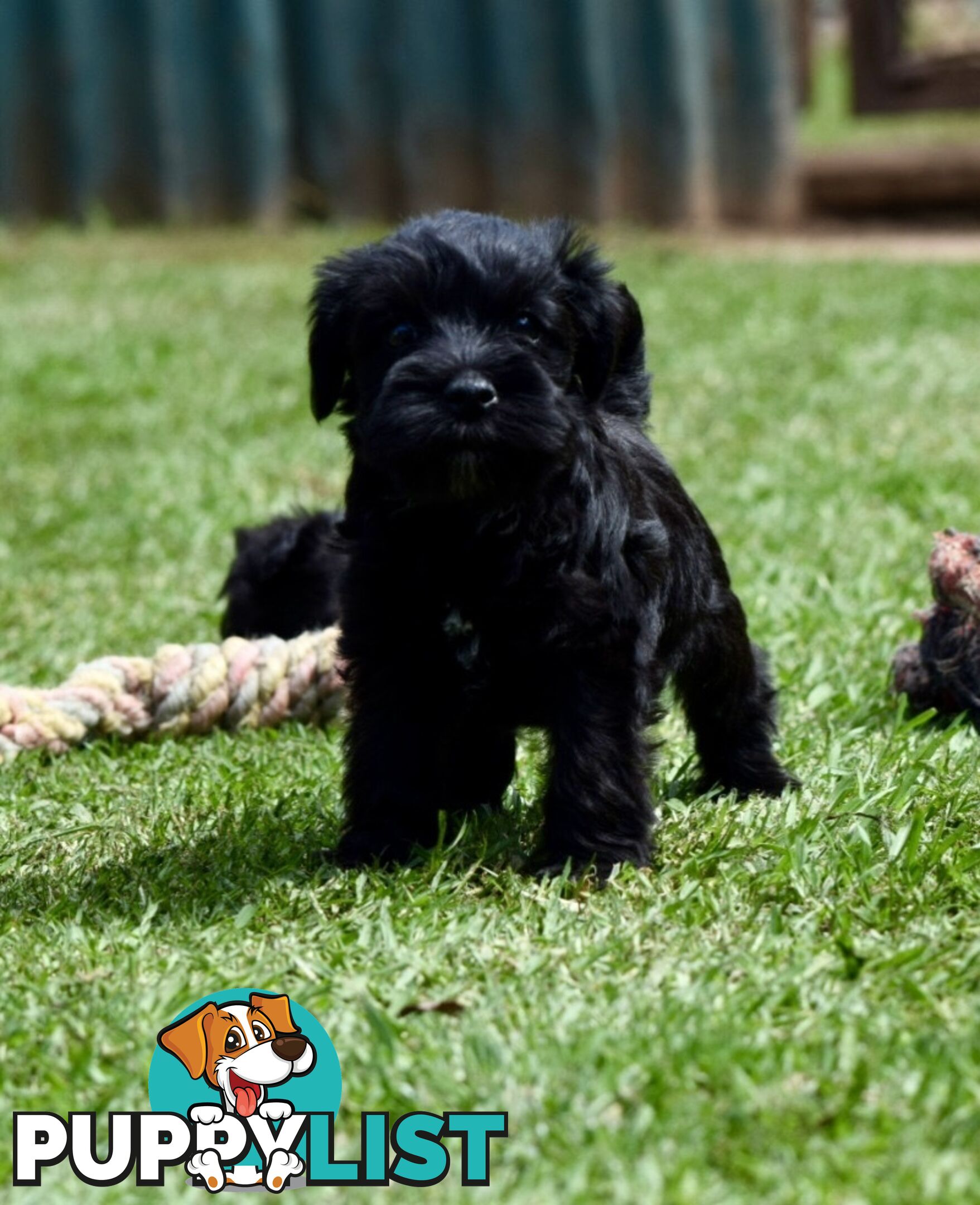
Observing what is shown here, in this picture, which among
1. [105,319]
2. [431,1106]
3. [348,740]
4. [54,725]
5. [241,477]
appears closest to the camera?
[431,1106]

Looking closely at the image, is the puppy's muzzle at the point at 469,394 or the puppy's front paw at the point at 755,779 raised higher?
the puppy's muzzle at the point at 469,394

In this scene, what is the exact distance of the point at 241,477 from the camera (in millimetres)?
7262

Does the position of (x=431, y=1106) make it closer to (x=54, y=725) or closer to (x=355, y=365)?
(x=355, y=365)

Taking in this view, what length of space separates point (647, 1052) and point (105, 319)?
8012 mm

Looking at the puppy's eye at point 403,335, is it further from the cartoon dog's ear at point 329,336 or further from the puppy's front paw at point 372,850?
the puppy's front paw at point 372,850

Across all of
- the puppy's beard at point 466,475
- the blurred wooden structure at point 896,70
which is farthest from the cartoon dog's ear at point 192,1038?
the blurred wooden structure at point 896,70

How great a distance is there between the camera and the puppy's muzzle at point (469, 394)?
309cm

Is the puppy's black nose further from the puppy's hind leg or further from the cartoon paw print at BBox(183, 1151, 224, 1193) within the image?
the cartoon paw print at BBox(183, 1151, 224, 1193)

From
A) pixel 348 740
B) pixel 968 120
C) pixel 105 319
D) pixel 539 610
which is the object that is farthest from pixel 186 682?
pixel 968 120

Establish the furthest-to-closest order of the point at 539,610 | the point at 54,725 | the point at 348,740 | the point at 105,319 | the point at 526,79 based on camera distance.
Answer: the point at 526,79 → the point at 105,319 → the point at 54,725 → the point at 348,740 → the point at 539,610

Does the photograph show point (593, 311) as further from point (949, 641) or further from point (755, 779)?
point (949, 641)

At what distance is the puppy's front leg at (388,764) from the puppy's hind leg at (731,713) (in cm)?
62

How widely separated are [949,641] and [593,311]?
1.45m

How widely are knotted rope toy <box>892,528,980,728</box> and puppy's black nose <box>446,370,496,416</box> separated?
168 cm
